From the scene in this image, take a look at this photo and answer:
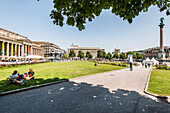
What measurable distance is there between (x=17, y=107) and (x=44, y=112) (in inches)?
56.5

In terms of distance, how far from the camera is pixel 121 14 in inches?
203

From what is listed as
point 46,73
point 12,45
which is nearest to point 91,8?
point 46,73

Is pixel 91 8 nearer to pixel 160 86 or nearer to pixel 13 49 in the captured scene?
pixel 160 86

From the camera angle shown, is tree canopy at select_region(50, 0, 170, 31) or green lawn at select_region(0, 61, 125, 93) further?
green lawn at select_region(0, 61, 125, 93)

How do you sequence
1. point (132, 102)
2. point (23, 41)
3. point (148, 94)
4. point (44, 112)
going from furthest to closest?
1. point (23, 41)
2. point (148, 94)
3. point (132, 102)
4. point (44, 112)

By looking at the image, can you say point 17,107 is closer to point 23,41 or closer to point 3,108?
point 3,108

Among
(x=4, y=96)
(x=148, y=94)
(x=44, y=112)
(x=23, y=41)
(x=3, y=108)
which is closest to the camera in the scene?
(x=44, y=112)

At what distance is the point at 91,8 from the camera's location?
5.04m

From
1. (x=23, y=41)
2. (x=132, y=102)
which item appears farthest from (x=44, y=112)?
(x=23, y=41)

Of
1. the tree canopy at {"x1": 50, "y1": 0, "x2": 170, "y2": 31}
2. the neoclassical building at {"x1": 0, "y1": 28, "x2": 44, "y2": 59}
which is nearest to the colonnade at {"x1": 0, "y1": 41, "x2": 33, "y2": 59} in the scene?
the neoclassical building at {"x1": 0, "y1": 28, "x2": 44, "y2": 59}

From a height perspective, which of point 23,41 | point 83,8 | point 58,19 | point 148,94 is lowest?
point 148,94

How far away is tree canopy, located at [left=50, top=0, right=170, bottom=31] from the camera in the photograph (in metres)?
4.72

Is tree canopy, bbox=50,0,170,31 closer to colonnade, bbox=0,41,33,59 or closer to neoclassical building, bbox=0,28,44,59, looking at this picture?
neoclassical building, bbox=0,28,44,59

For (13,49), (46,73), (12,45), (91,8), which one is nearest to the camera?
(91,8)
